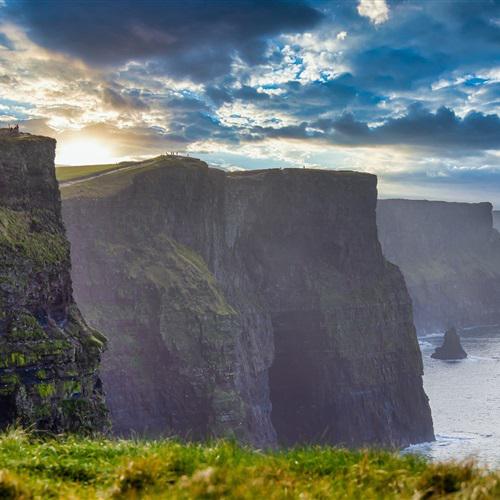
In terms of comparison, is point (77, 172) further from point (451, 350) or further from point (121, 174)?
point (451, 350)

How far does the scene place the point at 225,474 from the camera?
850cm

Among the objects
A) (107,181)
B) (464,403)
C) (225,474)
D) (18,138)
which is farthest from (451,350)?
(225,474)

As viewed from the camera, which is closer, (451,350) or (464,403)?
(464,403)

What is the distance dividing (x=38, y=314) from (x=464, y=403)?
11018 centimetres

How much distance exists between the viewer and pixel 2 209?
44.0 metres

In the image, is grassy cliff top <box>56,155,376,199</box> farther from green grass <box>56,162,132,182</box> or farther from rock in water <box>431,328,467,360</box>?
rock in water <box>431,328,467,360</box>

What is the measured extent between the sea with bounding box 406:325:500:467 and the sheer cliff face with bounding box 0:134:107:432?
49480 mm

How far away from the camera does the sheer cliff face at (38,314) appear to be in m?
36.7

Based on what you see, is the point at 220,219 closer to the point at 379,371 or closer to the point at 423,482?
the point at 379,371

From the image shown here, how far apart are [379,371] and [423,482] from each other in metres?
105

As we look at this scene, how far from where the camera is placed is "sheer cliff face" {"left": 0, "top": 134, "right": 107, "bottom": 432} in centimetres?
3669

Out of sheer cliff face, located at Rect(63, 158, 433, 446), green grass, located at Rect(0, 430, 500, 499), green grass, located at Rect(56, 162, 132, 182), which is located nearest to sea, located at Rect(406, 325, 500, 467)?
sheer cliff face, located at Rect(63, 158, 433, 446)

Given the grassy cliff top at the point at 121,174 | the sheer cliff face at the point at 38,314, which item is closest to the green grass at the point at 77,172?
the grassy cliff top at the point at 121,174

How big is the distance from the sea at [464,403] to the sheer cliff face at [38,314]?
4948cm
